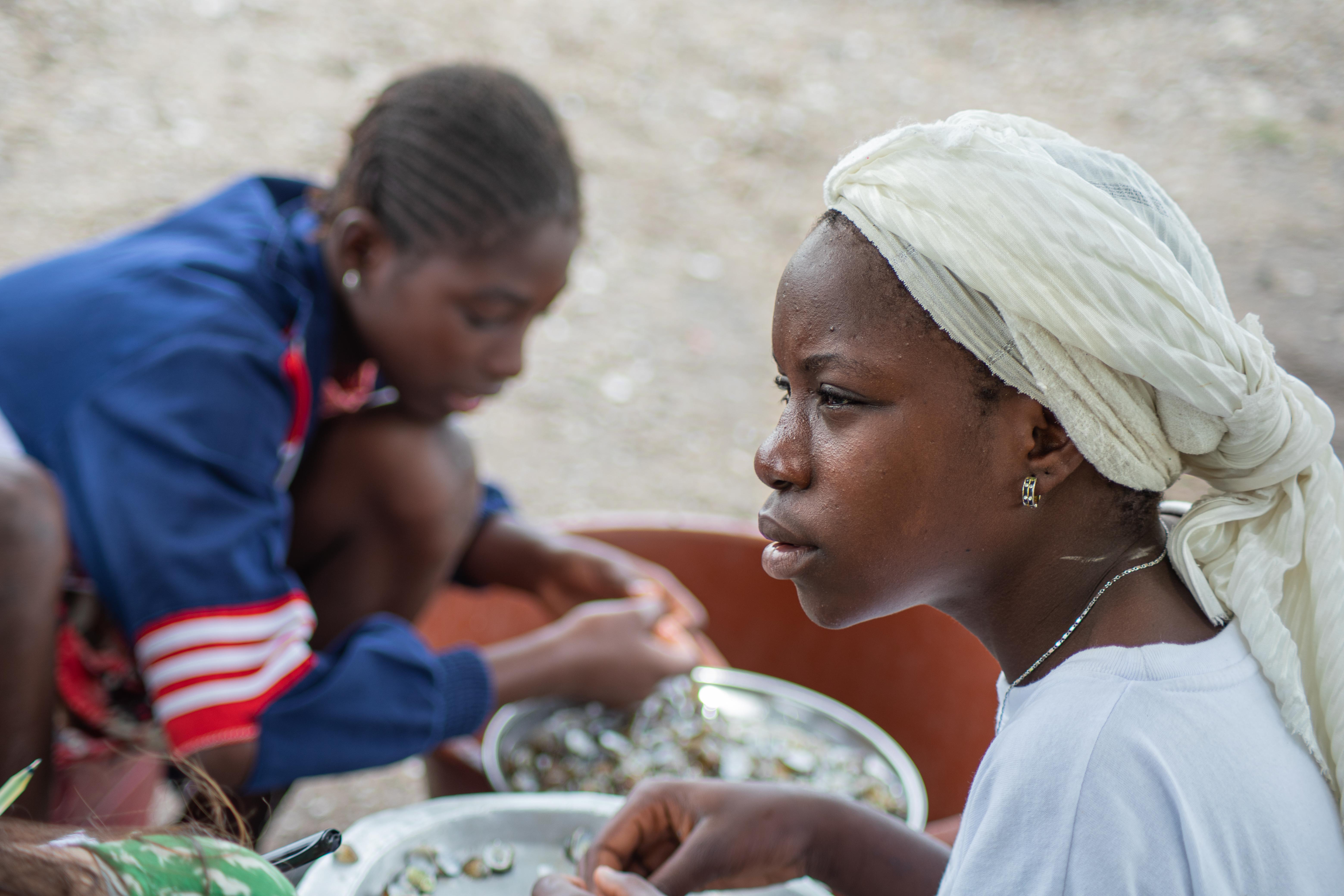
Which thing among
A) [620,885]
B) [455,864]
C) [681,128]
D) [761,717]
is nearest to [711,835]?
[620,885]

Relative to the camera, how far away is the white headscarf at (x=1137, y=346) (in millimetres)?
917

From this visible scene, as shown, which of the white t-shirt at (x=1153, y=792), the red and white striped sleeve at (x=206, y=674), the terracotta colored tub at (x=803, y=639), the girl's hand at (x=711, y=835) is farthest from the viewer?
the terracotta colored tub at (x=803, y=639)

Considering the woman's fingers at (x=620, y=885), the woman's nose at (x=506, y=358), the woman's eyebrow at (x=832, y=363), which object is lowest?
the woman's fingers at (x=620, y=885)

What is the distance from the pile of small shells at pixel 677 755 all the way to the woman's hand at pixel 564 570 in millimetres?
201

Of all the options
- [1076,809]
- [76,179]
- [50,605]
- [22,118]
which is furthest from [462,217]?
[22,118]

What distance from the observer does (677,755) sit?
180 centimetres

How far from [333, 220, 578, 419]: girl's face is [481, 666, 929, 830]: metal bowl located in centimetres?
52

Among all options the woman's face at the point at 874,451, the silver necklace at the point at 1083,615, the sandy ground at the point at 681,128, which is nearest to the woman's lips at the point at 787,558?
the woman's face at the point at 874,451

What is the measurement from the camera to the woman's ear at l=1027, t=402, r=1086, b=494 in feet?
3.14

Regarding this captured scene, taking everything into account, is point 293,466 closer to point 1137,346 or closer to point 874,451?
point 874,451

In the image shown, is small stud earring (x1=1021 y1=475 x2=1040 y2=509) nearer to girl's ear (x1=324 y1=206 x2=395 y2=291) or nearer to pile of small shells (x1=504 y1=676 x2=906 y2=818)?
pile of small shells (x1=504 y1=676 x2=906 y2=818)

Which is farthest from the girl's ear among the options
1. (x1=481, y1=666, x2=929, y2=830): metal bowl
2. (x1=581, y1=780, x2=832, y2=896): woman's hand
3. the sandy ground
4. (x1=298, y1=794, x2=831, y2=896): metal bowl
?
the sandy ground

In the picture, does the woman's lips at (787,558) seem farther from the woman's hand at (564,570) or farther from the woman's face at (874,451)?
the woman's hand at (564,570)

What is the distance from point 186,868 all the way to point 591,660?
107 centimetres
